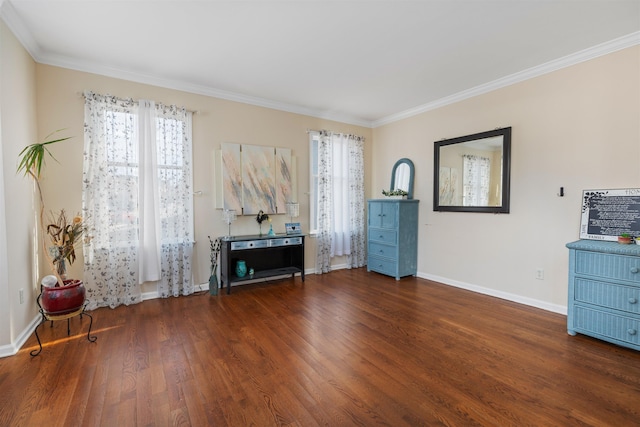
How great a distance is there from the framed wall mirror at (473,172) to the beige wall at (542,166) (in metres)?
0.10

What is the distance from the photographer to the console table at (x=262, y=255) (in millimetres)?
3949

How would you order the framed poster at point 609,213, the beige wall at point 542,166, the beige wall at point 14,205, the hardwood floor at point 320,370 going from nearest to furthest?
the hardwood floor at point 320,370 < the beige wall at point 14,205 < the framed poster at point 609,213 < the beige wall at point 542,166

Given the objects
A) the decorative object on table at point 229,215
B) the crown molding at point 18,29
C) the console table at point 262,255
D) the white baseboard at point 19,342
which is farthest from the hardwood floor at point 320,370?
the crown molding at point 18,29

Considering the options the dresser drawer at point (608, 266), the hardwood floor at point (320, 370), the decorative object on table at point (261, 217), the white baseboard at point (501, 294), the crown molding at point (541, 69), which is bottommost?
the hardwood floor at point (320, 370)

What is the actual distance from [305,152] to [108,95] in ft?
8.94

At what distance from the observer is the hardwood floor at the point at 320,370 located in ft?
5.60

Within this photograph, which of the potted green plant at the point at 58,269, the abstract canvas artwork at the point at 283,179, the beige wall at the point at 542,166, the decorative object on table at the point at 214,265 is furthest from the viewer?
the abstract canvas artwork at the point at 283,179

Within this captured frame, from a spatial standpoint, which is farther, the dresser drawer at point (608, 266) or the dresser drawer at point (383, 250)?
the dresser drawer at point (383, 250)

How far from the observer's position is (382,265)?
16.0 ft

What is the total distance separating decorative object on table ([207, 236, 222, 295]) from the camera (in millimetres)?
3922

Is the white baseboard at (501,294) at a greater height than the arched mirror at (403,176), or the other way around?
the arched mirror at (403,176)

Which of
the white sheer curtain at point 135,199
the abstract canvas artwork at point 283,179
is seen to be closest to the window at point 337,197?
the abstract canvas artwork at point 283,179

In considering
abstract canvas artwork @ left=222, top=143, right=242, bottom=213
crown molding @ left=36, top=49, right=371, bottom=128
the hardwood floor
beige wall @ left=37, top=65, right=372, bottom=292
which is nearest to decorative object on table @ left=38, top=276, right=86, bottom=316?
the hardwood floor

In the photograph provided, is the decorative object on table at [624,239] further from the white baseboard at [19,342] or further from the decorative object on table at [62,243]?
the white baseboard at [19,342]
